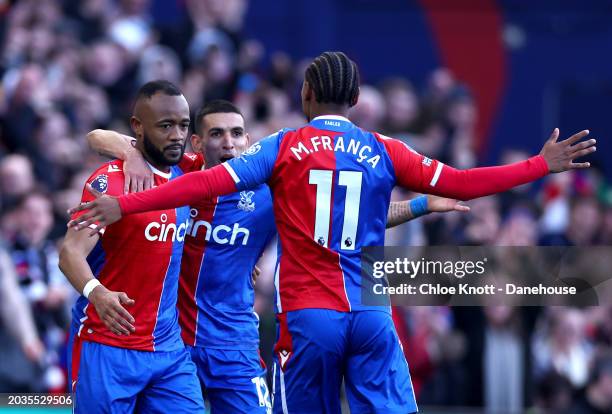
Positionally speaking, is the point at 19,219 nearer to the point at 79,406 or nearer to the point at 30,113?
the point at 30,113

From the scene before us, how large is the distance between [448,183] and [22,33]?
7.90m

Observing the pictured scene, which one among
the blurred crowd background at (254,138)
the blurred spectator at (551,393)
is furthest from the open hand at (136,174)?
the blurred spectator at (551,393)

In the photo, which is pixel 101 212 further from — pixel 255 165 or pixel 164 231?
pixel 255 165

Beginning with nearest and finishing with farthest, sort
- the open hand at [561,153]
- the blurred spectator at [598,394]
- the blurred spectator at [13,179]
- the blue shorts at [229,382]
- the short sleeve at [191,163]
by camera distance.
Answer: the open hand at [561,153] < the blue shorts at [229,382] < the short sleeve at [191,163] < the blurred spectator at [13,179] < the blurred spectator at [598,394]

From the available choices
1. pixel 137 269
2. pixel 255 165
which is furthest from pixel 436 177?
pixel 137 269

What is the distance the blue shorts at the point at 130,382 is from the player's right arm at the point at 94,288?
1.08 feet

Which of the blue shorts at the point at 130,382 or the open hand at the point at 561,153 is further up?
the open hand at the point at 561,153

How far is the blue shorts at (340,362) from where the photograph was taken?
6.66m

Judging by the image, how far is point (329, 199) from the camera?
664 centimetres

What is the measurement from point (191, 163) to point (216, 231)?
44 cm

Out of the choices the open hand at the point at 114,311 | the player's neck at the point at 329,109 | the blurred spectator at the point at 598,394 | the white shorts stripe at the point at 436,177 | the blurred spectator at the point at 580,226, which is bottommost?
the open hand at the point at 114,311

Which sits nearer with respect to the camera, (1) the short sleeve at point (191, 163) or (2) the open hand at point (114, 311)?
(2) the open hand at point (114, 311)

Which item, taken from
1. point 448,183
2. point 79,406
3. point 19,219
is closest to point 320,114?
point 448,183

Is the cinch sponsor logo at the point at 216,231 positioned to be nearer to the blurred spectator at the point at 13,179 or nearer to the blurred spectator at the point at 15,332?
the blurred spectator at the point at 15,332
